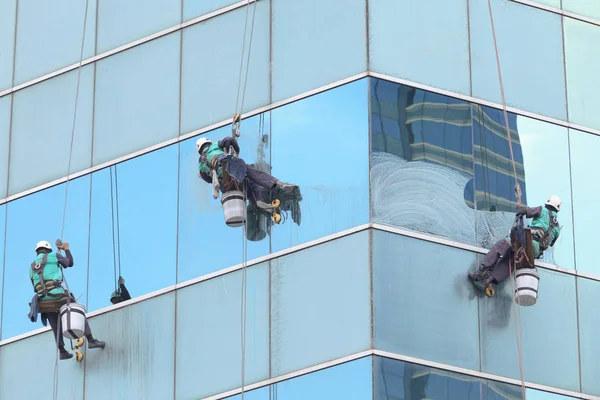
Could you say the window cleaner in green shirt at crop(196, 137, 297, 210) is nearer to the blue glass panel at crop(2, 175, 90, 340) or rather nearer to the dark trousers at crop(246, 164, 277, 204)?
the dark trousers at crop(246, 164, 277, 204)

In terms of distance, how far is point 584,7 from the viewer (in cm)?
3506

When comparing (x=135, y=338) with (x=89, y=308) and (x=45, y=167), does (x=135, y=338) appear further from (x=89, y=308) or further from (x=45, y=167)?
(x=45, y=167)

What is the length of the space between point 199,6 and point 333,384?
7277mm

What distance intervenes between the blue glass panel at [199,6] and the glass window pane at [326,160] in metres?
2.64

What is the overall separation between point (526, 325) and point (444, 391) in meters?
2.04

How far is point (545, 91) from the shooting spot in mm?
33906

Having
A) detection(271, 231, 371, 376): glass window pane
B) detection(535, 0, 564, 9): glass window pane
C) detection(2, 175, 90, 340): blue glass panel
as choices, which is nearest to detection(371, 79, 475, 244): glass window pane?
detection(271, 231, 371, 376): glass window pane

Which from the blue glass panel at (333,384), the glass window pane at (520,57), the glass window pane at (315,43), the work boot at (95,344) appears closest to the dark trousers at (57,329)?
the work boot at (95,344)

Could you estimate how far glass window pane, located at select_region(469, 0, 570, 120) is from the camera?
3331cm

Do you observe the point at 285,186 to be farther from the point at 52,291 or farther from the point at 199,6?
the point at 52,291

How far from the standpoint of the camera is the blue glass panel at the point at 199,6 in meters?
34.4

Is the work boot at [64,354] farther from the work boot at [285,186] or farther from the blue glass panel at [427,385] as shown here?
the blue glass panel at [427,385]

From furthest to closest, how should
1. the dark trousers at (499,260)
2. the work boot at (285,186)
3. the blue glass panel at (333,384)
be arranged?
the work boot at (285,186), the dark trousers at (499,260), the blue glass panel at (333,384)

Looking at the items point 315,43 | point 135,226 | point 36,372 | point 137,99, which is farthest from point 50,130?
point 315,43
